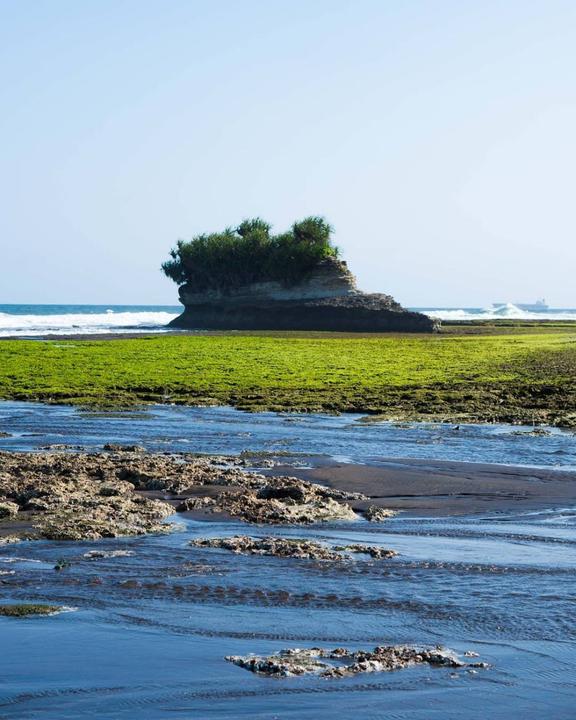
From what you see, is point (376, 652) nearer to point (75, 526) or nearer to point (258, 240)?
point (75, 526)

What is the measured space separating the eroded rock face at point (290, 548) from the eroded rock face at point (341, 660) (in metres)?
2.98

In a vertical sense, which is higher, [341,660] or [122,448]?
[122,448]

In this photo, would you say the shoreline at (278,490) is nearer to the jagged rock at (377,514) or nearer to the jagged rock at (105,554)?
the jagged rock at (377,514)

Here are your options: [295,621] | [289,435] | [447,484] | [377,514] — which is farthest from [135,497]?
[289,435]

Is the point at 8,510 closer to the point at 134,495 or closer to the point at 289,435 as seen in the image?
the point at 134,495

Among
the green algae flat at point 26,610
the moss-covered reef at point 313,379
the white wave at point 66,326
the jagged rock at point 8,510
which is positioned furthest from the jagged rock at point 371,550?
the white wave at point 66,326

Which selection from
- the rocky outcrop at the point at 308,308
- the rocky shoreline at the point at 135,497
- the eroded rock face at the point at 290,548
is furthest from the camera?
the rocky outcrop at the point at 308,308

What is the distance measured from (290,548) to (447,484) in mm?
5265

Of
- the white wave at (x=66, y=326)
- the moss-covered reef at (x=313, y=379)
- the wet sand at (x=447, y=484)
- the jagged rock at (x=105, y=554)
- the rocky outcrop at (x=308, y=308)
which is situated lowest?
the jagged rock at (x=105, y=554)

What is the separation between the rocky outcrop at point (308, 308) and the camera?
97062 mm

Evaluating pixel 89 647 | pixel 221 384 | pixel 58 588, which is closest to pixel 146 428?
pixel 221 384

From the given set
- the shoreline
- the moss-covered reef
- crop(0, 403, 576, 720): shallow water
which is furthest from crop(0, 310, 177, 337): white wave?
crop(0, 403, 576, 720): shallow water

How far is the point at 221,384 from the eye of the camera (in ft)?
115

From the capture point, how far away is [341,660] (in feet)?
26.0
